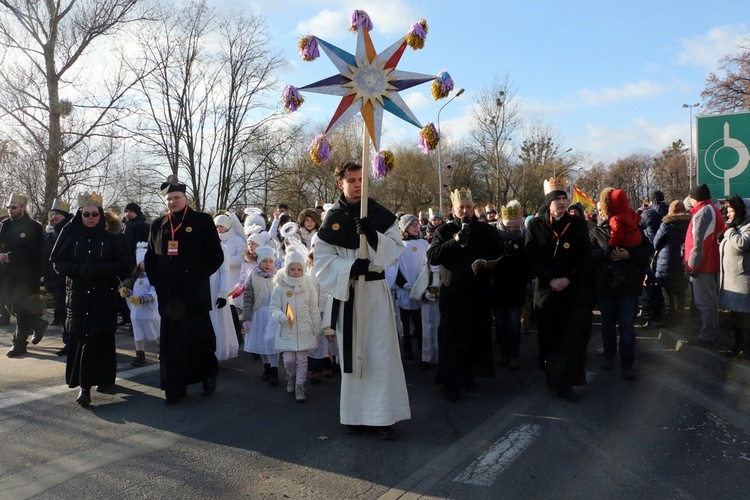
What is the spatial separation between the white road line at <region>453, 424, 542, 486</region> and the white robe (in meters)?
0.81

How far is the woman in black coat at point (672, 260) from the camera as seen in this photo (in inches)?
377

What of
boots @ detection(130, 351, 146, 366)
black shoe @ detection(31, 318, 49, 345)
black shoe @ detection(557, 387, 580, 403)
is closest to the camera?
black shoe @ detection(557, 387, 580, 403)

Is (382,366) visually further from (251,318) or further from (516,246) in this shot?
(516,246)

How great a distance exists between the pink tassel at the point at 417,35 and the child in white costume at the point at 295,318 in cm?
261

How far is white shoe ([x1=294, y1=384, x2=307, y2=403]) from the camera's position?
6.23 m

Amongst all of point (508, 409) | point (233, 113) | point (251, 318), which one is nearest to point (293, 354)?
point (251, 318)

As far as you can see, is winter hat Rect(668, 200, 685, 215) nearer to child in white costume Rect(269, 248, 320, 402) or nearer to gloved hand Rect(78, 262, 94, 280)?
child in white costume Rect(269, 248, 320, 402)

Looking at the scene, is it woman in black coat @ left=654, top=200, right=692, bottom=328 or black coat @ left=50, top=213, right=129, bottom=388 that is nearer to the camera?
black coat @ left=50, top=213, right=129, bottom=388

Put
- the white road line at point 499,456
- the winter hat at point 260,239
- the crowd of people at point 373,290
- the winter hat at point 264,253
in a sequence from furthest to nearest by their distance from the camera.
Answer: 1. the winter hat at point 260,239
2. the winter hat at point 264,253
3. the crowd of people at point 373,290
4. the white road line at point 499,456

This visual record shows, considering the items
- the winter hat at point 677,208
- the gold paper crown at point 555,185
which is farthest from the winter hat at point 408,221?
the winter hat at point 677,208

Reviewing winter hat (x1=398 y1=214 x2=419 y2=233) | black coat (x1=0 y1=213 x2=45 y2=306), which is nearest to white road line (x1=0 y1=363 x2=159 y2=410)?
black coat (x1=0 y1=213 x2=45 y2=306)

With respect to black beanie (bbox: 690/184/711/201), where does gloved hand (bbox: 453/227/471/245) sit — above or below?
below

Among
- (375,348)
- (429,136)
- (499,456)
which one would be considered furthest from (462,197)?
(499,456)

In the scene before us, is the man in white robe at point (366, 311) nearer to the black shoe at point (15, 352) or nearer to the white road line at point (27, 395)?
the white road line at point (27, 395)
